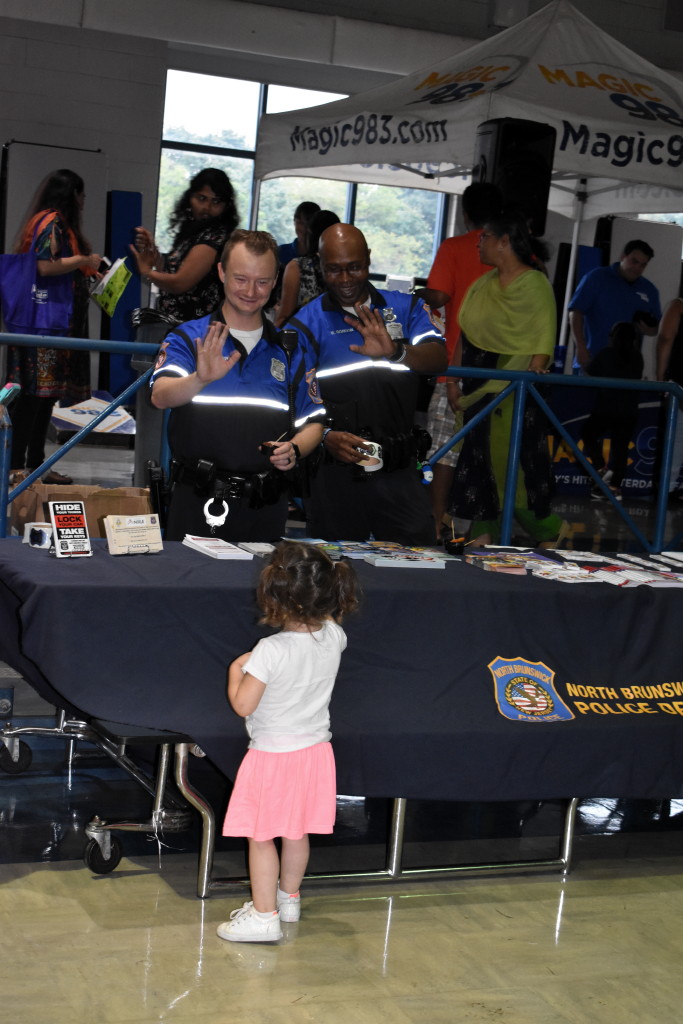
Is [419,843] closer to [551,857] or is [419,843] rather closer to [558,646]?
[551,857]

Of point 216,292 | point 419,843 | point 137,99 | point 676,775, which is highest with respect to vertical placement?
point 137,99

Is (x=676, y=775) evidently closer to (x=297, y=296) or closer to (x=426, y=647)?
(x=426, y=647)

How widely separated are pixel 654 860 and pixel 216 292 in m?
3.05

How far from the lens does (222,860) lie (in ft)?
10.3

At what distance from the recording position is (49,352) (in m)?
5.84

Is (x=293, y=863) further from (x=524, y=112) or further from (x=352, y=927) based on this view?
(x=524, y=112)

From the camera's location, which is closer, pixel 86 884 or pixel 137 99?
pixel 86 884

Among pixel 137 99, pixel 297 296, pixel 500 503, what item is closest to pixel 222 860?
pixel 500 503

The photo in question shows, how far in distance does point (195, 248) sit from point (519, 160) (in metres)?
2.06

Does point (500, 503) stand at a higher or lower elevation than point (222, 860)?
higher

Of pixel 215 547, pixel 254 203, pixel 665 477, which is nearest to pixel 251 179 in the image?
pixel 254 203

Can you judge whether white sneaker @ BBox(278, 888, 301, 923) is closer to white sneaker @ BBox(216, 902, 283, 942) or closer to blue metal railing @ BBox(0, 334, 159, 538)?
white sneaker @ BBox(216, 902, 283, 942)

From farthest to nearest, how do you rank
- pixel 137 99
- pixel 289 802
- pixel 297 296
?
pixel 137 99, pixel 297 296, pixel 289 802

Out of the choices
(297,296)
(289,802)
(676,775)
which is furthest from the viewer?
(297,296)
